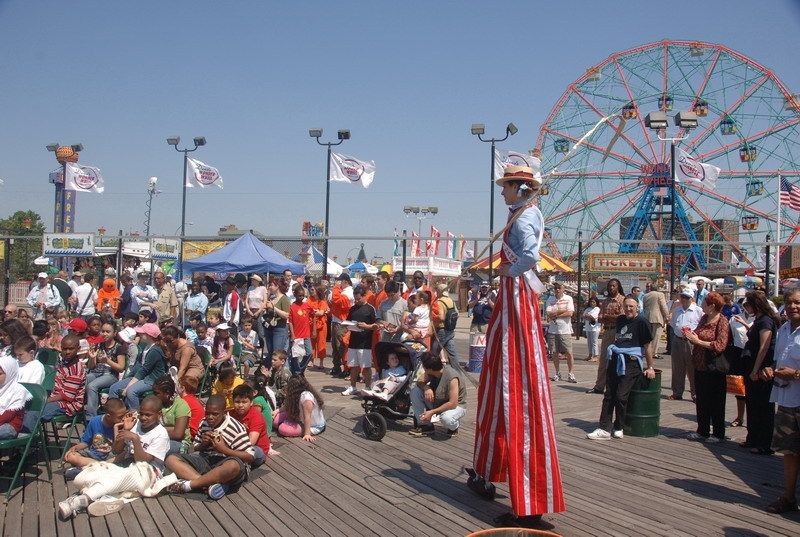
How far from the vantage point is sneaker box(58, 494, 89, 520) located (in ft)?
15.3

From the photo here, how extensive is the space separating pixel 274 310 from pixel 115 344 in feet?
8.75

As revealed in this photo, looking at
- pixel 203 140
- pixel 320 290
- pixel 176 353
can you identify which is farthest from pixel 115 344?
pixel 203 140

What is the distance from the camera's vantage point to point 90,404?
687 cm

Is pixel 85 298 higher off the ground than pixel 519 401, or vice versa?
pixel 519 401

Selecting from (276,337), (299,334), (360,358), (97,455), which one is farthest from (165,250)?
(97,455)

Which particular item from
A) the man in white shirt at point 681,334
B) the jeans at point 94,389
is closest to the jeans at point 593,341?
the man in white shirt at point 681,334

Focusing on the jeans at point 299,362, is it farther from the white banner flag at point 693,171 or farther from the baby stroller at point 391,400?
the white banner flag at point 693,171

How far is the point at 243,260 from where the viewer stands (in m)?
14.5

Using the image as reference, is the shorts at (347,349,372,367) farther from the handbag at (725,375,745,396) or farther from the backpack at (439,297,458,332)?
the handbag at (725,375,745,396)

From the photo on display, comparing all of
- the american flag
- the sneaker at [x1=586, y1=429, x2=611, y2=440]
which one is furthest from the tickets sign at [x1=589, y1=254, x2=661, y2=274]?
the sneaker at [x1=586, y1=429, x2=611, y2=440]

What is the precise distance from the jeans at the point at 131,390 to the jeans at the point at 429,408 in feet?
8.44

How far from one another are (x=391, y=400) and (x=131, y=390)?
2.54m

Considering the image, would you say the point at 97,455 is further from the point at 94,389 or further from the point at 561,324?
the point at 561,324

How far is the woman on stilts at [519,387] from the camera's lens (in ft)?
14.2
